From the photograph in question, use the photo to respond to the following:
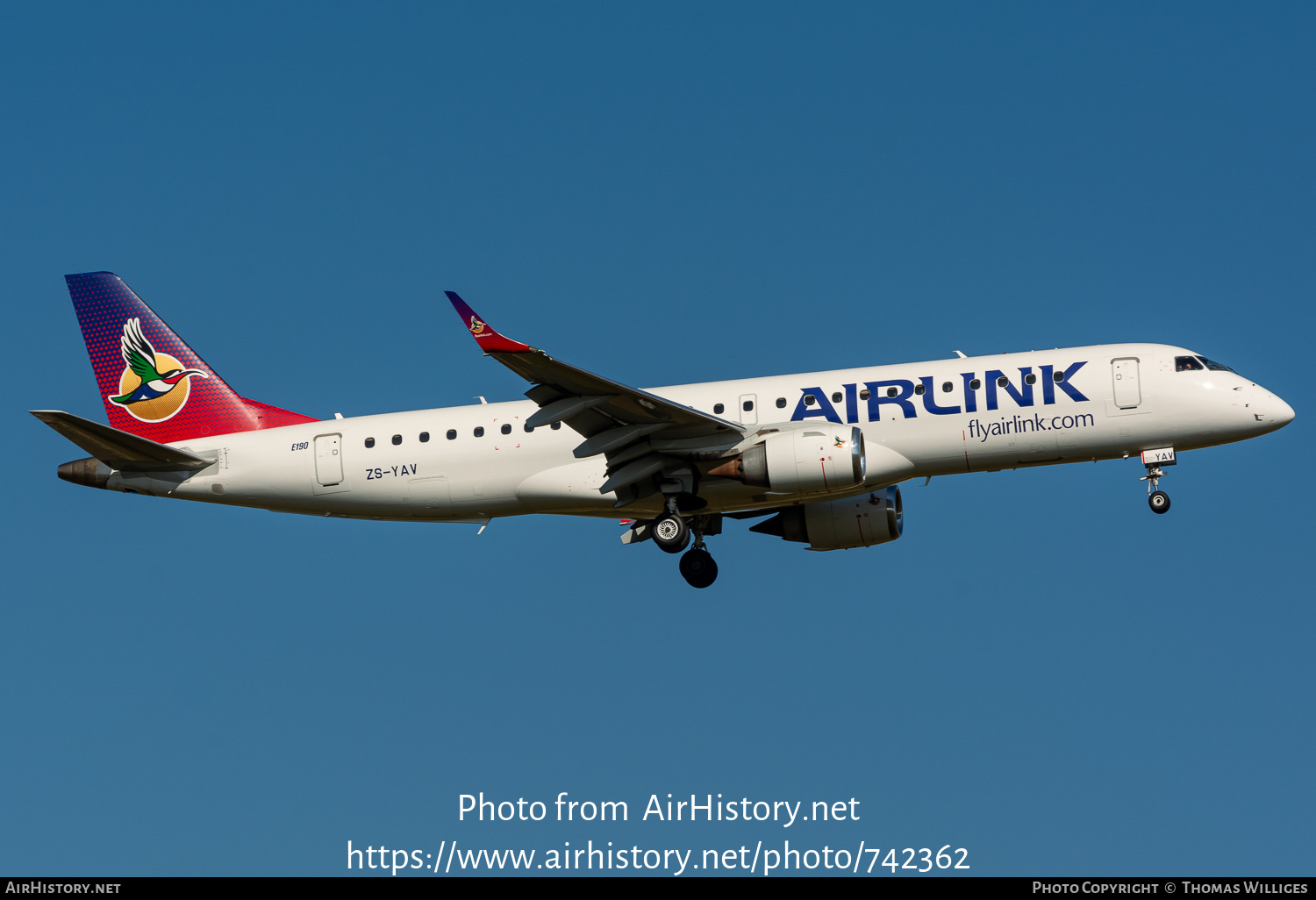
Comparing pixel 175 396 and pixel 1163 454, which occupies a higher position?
pixel 175 396

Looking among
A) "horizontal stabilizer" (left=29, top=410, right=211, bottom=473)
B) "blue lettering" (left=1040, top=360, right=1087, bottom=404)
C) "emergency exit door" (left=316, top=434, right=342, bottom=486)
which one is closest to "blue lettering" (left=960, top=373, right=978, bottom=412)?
"blue lettering" (left=1040, top=360, right=1087, bottom=404)

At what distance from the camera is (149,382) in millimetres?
35469

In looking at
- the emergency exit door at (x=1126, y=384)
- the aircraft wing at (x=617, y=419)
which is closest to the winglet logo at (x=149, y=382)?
the aircraft wing at (x=617, y=419)

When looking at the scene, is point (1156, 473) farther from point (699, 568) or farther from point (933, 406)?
point (699, 568)

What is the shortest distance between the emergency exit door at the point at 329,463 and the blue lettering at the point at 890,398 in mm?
12270

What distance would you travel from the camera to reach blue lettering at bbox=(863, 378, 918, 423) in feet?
101

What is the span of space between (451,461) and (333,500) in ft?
10.2

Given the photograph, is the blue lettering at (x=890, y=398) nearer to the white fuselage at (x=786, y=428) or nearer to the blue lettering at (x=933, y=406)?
the white fuselage at (x=786, y=428)

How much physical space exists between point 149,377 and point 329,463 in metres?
5.93

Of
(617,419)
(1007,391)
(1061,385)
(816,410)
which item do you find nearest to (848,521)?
(816,410)

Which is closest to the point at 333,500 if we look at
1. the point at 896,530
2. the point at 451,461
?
the point at 451,461

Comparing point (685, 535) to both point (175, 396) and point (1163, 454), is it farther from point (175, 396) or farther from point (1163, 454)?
point (175, 396)

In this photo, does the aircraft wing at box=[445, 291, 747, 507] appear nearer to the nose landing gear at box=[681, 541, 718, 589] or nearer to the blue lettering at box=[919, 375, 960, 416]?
the nose landing gear at box=[681, 541, 718, 589]

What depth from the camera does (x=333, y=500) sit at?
33219mm
